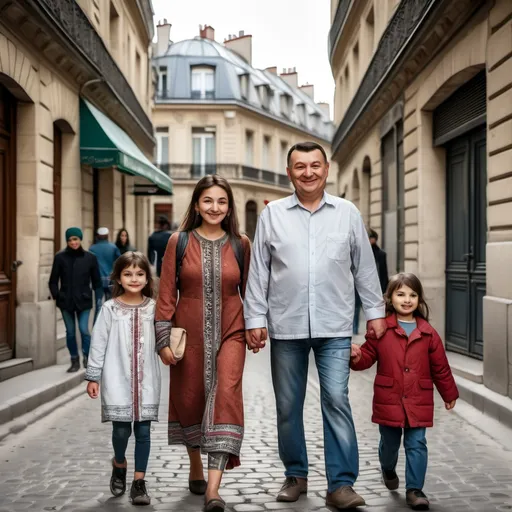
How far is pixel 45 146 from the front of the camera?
10.7 m

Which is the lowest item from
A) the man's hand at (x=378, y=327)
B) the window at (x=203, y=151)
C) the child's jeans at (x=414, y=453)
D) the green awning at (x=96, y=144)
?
the child's jeans at (x=414, y=453)

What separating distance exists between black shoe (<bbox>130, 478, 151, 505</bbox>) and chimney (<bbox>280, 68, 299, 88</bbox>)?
5154 cm

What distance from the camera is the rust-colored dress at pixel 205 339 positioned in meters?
4.49

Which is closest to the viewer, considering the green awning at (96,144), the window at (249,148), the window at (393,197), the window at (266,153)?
the green awning at (96,144)

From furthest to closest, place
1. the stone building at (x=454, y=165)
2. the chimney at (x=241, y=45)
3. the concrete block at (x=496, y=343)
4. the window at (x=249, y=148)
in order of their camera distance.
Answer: the chimney at (x=241, y=45) → the window at (x=249, y=148) → the stone building at (x=454, y=165) → the concrete block at (x=496, y=343)

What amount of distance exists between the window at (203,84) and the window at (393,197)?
26.6 m

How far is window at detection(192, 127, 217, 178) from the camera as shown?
4150 cm

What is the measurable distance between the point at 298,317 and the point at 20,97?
6774 mm

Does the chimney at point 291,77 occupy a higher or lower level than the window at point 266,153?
higher

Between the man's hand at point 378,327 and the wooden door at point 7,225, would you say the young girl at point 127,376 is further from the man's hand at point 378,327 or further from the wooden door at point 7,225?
the wooden door at point 7,225

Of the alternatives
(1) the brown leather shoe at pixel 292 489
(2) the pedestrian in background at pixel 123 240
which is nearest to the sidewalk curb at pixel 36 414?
(1) the brown leather shoe at pixel 292 489

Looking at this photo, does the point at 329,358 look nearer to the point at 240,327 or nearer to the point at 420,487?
the point at 240,327

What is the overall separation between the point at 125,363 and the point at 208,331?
56cm

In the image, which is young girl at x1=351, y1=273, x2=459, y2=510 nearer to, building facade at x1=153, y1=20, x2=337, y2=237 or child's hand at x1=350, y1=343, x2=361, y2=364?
child's hand at x1=350, y1=343, x2=361, y2=364
